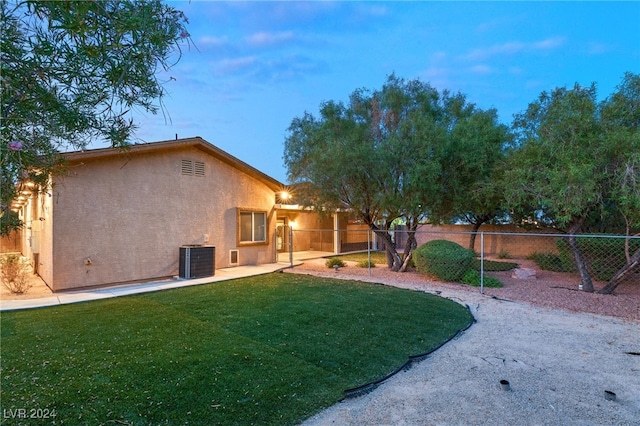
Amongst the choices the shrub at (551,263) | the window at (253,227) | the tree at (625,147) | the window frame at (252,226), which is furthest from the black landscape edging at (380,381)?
the shrub at (551,263)

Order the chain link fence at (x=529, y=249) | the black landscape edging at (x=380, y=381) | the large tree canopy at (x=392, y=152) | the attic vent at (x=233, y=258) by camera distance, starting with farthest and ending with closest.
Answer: the attic vent at (x=233, y=258) < the large tree canopy at (x=392, y=152) < the chain link fence at (x=529, y=249) < the black landscape edging at (x=380, y=381)

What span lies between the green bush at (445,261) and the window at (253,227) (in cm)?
578

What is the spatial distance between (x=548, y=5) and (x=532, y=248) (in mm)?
10165

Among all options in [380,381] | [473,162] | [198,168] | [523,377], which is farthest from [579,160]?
[198,168]

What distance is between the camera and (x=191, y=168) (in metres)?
10.3

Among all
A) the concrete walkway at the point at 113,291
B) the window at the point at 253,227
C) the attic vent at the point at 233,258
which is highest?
the window at the point at 253,227

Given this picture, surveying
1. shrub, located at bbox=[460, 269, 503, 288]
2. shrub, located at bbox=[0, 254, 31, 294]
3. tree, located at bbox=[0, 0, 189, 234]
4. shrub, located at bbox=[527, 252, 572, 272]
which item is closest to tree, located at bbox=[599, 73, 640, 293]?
shrub, located at bbox=[460, 269, 503, 288]

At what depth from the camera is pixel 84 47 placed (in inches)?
78.7

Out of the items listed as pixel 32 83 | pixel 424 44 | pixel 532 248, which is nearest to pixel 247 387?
pixel 32 83

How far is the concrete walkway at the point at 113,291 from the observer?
21.5 ft

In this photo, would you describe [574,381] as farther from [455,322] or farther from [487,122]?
[487,122]

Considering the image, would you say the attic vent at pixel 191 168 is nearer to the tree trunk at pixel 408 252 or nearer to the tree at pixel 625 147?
the tree trunk at pixel 408 252

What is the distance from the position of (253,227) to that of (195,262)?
3104 mm

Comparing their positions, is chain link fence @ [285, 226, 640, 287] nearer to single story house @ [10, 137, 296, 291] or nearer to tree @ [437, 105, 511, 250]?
tree @ [437, 105, 511, 250]
